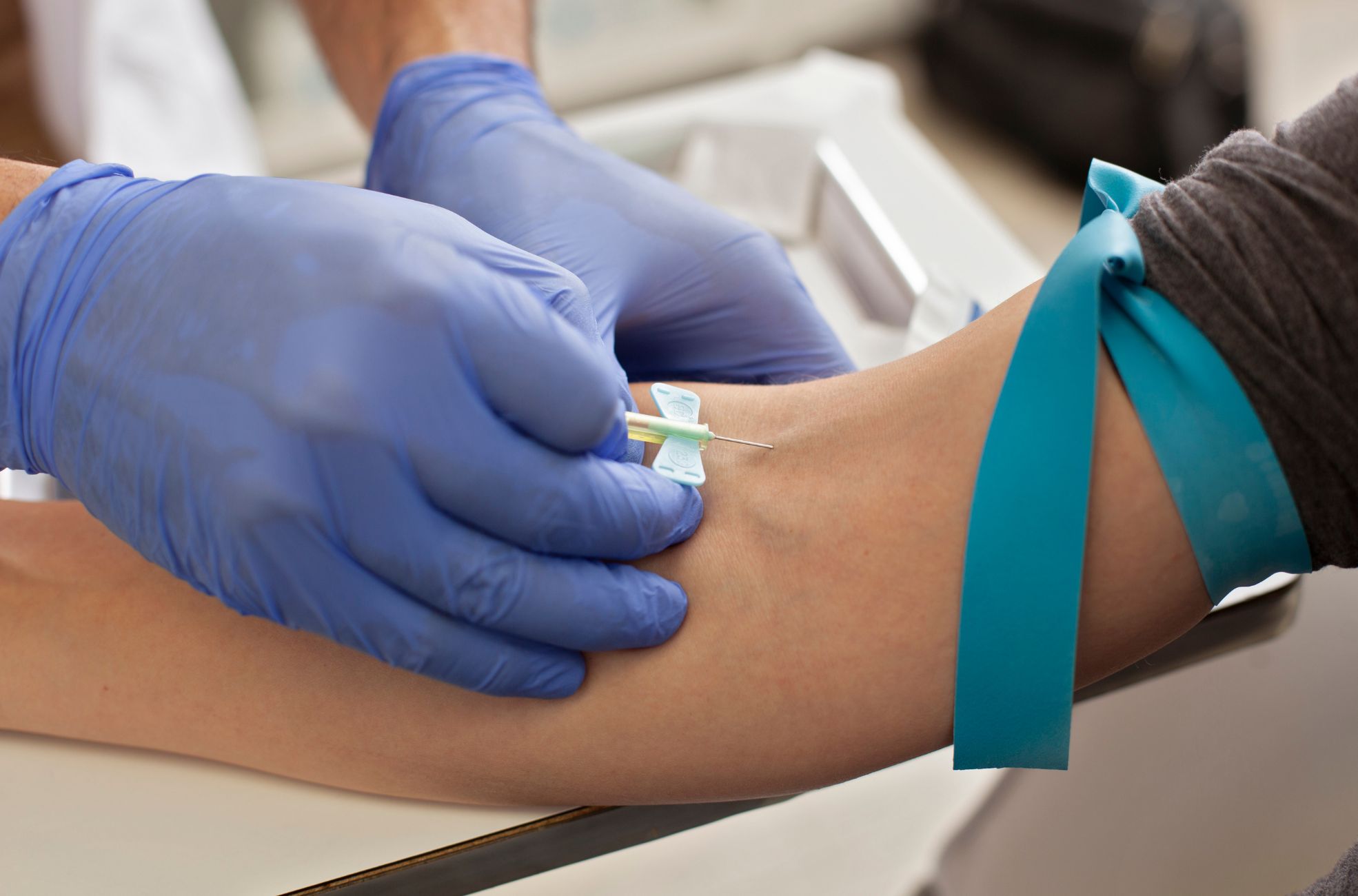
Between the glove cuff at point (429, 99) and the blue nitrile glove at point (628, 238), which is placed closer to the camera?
the blue nitrile glove at point (628, 238)

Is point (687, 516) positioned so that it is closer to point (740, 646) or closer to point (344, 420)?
point (740, 646)

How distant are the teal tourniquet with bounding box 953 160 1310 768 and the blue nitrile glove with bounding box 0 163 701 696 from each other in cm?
24

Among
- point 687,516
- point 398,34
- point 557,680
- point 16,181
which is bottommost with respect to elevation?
point 557,680

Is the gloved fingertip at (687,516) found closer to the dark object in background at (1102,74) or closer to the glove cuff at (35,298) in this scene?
the glove cuff at (35,298)

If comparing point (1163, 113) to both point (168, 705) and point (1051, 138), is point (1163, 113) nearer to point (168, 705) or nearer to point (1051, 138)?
point (1051, 138)

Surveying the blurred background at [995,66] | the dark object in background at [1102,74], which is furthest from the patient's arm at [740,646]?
the dark object in background at [1102,74]

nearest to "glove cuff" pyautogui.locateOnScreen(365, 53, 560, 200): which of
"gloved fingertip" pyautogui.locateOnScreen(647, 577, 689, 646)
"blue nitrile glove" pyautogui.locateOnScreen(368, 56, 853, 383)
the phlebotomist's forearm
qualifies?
"blue nitrile glove" pyautogui.locateOnScreen(368, 56, 853, 383)

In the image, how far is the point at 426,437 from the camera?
0.67 meters

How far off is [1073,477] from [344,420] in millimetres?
499

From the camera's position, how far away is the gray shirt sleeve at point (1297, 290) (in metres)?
0.58

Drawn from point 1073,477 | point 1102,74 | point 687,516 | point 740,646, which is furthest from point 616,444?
point 1102,74

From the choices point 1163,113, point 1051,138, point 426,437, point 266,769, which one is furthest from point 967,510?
point 1051,138

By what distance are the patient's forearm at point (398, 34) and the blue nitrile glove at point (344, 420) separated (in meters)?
0.56

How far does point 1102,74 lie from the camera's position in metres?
2.50
